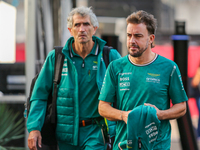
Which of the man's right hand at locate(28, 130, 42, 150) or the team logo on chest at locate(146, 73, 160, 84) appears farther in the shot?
the man's right hand at locate(28, 130, 42, 150)

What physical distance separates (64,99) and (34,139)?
42cm

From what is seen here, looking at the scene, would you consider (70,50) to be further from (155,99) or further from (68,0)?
(68,0)

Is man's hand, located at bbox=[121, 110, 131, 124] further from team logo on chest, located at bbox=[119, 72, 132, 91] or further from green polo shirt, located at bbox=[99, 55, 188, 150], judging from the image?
team logo on chest, located at bbox=[119, 72, 132, 91]

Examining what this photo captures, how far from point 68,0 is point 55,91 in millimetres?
5429

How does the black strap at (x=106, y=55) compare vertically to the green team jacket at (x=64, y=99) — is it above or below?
above

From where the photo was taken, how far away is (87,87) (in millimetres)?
3359

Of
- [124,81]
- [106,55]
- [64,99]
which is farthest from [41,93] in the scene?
[124,81]

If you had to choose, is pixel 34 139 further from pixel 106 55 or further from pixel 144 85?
pixel 144 85

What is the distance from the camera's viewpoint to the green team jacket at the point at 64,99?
3311mm

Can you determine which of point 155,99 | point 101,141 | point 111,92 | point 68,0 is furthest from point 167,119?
point 68,0

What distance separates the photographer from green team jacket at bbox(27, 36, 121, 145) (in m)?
3.31

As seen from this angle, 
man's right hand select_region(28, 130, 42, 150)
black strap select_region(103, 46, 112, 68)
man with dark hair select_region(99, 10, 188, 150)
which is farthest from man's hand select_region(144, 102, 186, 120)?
man's right hand select_region(28, 130, 42, 150)

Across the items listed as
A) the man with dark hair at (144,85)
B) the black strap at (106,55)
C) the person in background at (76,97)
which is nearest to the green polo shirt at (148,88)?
the man with dark hair at (144,85)

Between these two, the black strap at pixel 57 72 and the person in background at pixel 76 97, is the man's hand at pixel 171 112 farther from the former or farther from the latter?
the black strap at pixel 57 72
